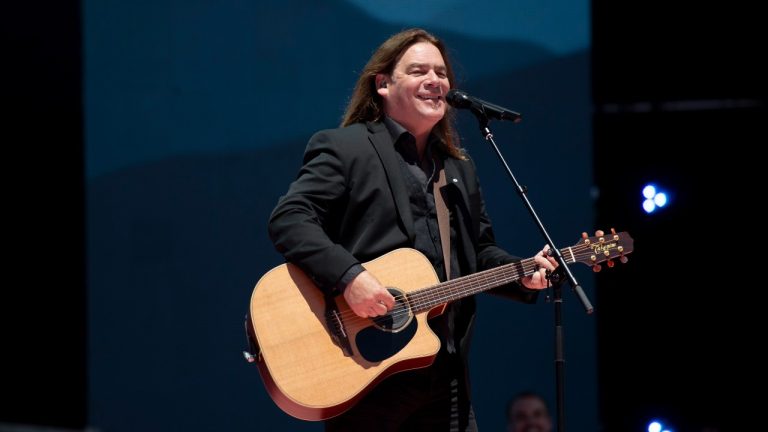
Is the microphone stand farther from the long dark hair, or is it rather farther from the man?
the long dark hair

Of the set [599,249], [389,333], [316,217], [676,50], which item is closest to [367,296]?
[389,333]

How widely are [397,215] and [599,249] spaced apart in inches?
28.5

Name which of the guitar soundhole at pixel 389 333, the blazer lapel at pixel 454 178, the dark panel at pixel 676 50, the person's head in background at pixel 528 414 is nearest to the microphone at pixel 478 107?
the blazer lapel at pixel 454 178

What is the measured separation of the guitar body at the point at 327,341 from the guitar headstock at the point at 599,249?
0.52 metres

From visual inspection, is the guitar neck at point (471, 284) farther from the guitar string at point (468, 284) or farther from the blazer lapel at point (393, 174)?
the blazer lapel at point (393, 174)

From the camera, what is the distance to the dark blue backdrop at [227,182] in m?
4.79

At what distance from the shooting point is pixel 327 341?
3.06 meters

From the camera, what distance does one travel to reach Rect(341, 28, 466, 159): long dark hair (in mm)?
3457

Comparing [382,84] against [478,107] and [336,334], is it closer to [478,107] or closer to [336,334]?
[478,107]

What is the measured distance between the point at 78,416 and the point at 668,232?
3290 millimetres

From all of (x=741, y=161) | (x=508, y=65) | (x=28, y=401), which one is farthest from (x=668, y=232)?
(x=28, y=401)

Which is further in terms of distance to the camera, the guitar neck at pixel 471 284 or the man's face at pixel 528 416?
the man's face at pixel 528 416

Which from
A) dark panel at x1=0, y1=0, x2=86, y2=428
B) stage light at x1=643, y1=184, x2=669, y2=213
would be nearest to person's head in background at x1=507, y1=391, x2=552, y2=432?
stage light at x1=643, y1=184, x2=669, y2=213

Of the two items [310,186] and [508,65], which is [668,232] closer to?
[508,65]
